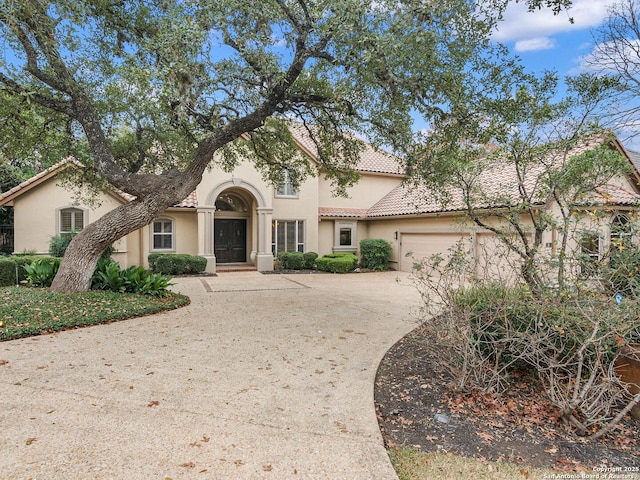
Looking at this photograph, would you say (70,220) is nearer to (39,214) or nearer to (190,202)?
(39,214)

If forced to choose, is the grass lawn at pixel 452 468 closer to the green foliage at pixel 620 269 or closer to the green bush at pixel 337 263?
the green foliage at pixel 620 269

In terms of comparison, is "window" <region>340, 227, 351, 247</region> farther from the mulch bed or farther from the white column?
the mulch bed

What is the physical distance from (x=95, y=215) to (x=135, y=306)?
375 inches

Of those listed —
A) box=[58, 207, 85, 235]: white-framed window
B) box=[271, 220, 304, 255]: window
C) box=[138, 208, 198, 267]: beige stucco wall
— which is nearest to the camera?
box=[58, 207, 85, 235]: white-framed window

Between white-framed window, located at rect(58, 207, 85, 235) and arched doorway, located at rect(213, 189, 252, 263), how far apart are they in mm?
5683

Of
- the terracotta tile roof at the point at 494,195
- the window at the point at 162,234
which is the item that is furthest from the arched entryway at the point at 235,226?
the terracotta tile roof at the point at 494,195

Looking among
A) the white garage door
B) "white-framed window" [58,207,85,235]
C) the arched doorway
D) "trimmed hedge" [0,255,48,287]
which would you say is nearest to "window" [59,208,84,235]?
"white-framed window" [58,207,85,235]

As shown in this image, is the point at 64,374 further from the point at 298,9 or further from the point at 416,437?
the point at 298,9

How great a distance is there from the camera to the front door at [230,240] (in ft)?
62.5

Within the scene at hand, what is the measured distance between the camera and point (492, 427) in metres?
3.85

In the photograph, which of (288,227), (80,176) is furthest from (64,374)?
(288,227)

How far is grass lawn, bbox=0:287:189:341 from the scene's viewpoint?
680 centimetres

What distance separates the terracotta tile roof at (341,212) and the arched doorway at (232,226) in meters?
3.83

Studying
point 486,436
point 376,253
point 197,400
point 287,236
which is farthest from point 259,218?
point 486,436
